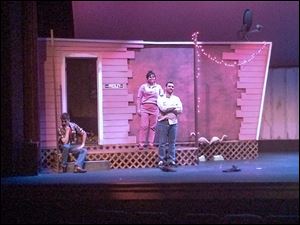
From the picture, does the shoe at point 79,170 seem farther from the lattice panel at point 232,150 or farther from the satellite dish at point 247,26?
the satellite dish at point 247,26

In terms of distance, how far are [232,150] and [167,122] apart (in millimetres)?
2882

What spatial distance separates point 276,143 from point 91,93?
6020mm

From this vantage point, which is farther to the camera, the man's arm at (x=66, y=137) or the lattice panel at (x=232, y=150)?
the lattice panel at (x=232, y=150)

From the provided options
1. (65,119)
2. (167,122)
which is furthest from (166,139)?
(65,119)

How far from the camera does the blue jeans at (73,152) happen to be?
36.8 feet

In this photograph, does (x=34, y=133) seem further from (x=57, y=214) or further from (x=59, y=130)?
(x=57, y=214)

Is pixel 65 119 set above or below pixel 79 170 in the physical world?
above

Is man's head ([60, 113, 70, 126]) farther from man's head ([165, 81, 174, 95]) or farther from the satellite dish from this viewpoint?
the satellite dish

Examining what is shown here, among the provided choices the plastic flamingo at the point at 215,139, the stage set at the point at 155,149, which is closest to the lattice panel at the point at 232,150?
the stage set at the point at 155,149

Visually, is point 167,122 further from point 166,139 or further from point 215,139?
point 215,139

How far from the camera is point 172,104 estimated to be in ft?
36.0

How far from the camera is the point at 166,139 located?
11.0 metres

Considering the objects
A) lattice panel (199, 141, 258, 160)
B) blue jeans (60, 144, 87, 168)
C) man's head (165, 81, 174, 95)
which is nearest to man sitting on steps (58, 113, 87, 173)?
blue jeans (60, 144, 87, 168)

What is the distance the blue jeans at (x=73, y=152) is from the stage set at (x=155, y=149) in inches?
8.2
